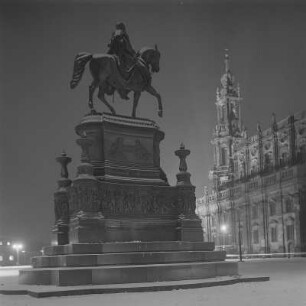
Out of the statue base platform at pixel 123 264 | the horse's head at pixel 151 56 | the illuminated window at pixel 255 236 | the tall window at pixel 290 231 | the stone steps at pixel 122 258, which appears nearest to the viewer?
the statue base platform at pixel 123 264

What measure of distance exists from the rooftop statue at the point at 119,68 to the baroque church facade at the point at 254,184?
157ft

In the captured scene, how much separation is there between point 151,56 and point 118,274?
10321 millimetres

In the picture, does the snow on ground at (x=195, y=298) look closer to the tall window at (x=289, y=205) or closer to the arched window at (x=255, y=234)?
the tall window at (x=289, y=205)

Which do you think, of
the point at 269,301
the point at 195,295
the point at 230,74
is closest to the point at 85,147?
the point at 195,295

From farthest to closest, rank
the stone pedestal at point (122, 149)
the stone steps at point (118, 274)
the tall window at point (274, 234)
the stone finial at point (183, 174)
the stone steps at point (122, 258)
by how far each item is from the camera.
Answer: the tall window at point (274, 234)
the stone finial at point (183, 174)
the stone pedestal at point (122, 149)
the stone steps at point (122, 258)
the stone steps at point (118, 274)

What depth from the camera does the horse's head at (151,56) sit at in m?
23.0

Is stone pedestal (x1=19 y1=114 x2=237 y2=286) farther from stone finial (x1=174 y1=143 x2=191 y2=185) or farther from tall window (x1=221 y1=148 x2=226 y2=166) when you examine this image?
tall window (x1=221 y1=148 x2=226 y2=166)

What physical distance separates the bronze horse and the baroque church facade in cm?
4791

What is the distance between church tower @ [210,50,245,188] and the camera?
107m

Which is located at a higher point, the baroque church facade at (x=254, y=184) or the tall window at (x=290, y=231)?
the baroque church facade at (x=254, y=184)

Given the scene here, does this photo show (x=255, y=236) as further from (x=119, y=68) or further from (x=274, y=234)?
(x=119, y=68)

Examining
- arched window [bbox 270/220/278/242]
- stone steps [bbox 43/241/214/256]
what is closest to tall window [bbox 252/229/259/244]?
arched window [bbox 270/220/278/242]

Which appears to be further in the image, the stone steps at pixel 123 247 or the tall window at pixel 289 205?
the tall window at pixel 289 205

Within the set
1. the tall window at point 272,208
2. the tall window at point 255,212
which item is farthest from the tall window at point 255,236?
the tall window at point 272,208
